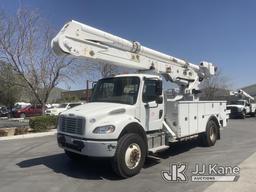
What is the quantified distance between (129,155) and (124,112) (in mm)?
1070

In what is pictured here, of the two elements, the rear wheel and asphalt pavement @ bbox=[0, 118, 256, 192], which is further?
the rear wheel

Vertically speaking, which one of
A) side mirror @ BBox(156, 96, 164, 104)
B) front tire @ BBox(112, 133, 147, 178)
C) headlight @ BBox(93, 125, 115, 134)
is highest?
side mirror @ BBox(156, 96, 164, 104)

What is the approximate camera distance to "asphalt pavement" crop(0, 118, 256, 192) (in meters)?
6.58

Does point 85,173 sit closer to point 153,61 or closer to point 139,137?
point 139,137

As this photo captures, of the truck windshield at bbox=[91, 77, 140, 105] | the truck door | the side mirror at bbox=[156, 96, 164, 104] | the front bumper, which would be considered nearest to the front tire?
the front bumper

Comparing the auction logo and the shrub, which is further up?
the shrub

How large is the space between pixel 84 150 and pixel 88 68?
17254 millimetres

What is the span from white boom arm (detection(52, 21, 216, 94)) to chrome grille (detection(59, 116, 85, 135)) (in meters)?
1.57

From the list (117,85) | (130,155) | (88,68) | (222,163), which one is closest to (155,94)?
(117,85)

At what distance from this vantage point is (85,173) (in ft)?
25.3

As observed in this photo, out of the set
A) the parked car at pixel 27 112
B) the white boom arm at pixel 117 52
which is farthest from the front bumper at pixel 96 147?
the parked car at pixel 27 112

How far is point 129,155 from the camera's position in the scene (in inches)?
287

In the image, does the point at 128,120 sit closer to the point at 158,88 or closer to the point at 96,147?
the point at 96,147

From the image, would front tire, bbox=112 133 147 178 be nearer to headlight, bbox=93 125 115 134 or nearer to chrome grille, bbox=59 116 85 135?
headlight, bbox=93 125 115 134
